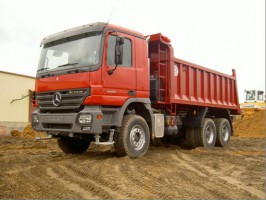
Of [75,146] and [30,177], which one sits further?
[75,146]

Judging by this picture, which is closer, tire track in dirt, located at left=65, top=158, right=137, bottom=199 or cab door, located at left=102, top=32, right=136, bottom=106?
tire track in dirt, located at left=65, top=158, right=137, bottom=199

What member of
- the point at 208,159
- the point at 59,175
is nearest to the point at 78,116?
the point at 59,175

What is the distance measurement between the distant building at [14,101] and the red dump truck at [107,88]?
26.7 feet

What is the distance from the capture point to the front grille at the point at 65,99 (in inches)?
262

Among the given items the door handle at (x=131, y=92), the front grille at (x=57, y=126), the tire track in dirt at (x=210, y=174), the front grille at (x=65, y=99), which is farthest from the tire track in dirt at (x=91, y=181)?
the door handle at (x=131, y=92)

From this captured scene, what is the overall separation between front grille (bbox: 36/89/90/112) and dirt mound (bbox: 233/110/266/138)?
13.8 m

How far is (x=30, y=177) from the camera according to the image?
523 cm

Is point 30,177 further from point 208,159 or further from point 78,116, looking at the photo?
point 208,159

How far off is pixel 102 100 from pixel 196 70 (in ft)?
14.5

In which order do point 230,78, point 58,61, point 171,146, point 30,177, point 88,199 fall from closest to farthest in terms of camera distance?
point 88,199 < point 30,177 < point 58,61 < point 171,146 < point 230,78

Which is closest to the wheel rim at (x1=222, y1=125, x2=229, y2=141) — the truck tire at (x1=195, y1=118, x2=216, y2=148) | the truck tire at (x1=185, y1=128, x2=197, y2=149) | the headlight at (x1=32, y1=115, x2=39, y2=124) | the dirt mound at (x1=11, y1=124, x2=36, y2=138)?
the truck tire at (x1=195, y1=118, x2=216, y2=148)

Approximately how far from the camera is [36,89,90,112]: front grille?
665 centimetres

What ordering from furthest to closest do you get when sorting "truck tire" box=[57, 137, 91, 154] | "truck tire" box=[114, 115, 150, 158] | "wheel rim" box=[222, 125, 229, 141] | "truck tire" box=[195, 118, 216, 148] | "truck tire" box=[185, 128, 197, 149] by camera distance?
"wheel rim" box=[222, 125, 229, 141]
"truck tire" box=[185, 128, 197, 149]
"truck tire" box=[195, 118, 216, 148]
"truck tire" box=[57, 137, 91, 154]
"truck tire" box=[114, 115, 150, 158]

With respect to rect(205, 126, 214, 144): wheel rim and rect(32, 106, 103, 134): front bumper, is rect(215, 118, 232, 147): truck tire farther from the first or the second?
rect(32, 106, 103, 134): front bumper
